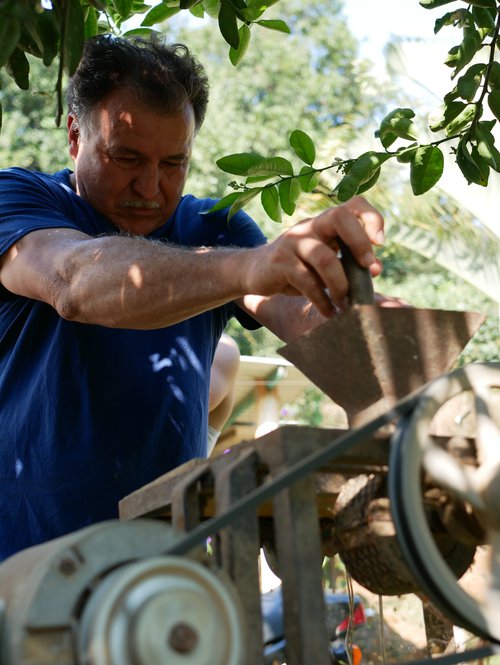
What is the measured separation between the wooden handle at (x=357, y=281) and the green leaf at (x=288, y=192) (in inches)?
28.3

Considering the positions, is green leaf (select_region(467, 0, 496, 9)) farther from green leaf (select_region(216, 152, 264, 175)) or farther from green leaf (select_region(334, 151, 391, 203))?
green leaf (select_region(216, 152, 264, 175))

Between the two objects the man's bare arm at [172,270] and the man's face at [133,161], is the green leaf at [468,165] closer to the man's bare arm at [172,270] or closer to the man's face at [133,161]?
the man's bare arm at [172,270]

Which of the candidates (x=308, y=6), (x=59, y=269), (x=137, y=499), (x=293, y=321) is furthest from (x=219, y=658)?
(x=308, y=6)

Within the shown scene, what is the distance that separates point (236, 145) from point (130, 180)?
19839 millimetres

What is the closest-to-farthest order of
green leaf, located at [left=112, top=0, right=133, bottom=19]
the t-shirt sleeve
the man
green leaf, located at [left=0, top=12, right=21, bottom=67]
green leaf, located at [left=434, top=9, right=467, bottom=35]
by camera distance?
green leaf, located at [left=0, top=12, right=21, bottom=67], the man, green leaf, located at [left=434, top=9, right=467, bottom=35], the t-shirt sleeve, green leaf, located at [left=112, top=0, right=133, bottom=19]

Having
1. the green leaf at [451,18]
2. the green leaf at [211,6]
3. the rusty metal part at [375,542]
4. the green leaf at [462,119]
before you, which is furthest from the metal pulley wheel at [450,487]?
the green leaf at [211,6]

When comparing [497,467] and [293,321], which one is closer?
[497,467]

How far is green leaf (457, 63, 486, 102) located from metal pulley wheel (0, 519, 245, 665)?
1557 millimetres

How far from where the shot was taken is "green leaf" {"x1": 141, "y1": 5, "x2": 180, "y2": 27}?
2.51 m

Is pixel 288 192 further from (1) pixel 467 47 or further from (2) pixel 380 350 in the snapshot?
(2) pixel 380 350

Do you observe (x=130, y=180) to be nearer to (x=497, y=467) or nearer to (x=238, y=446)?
(x=238, y=446)

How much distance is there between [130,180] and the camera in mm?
2840

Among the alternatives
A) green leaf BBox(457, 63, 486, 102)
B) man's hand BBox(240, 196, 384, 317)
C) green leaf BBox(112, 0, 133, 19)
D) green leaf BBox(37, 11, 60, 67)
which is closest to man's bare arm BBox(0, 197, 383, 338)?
man's hand BBox(240, 196, 384, 317)

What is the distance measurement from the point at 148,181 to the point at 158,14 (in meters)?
0.52
